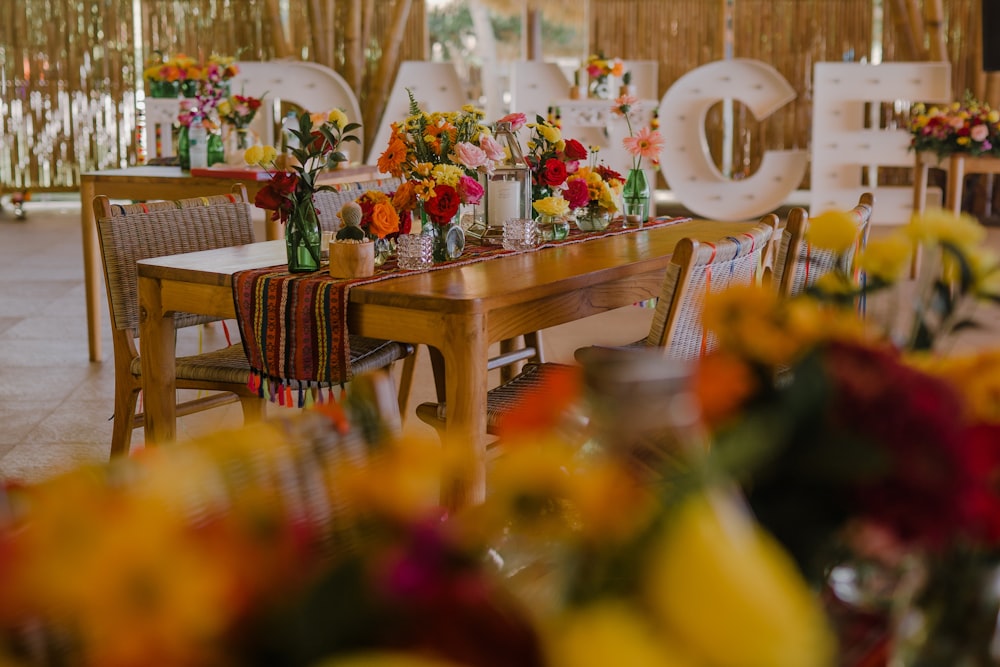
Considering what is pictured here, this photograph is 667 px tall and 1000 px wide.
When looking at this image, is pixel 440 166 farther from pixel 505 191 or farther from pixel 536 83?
pixel 536 83

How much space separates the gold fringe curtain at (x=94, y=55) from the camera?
33.3 feet

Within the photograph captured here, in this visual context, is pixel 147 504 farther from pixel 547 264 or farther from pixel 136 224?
pixel 136 224

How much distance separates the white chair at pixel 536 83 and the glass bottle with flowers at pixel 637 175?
201 inches

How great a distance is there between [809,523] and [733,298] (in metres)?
0.15

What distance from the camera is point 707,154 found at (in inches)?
307

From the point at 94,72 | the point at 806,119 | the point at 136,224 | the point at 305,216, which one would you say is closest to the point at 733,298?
the point at 305,216

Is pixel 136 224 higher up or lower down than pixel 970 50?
lower down

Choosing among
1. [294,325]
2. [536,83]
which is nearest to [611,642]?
[294,325]

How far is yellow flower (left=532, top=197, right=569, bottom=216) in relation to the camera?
304 cm

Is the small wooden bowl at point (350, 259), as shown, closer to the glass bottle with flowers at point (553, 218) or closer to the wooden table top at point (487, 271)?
the wooden table top at point (487, 271)

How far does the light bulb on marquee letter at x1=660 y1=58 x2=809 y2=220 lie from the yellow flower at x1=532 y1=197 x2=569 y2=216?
487cm

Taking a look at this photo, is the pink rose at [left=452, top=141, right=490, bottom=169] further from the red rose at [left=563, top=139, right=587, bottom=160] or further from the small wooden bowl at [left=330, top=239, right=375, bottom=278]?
the red rose at [left=563, top=139, right=587, bottom=160]

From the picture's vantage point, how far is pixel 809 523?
0.66m

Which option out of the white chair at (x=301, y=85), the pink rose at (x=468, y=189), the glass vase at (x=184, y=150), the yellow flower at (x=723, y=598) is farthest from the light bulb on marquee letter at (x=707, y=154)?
the yellow flower at (x=723, y=598)
